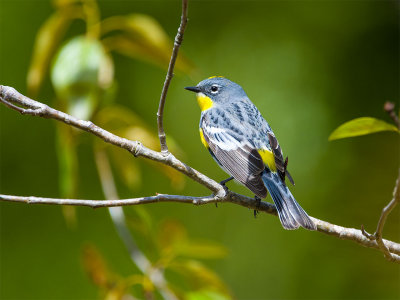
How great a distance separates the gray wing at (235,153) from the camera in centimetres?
222

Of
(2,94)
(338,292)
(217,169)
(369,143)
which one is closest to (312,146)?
(369,143)

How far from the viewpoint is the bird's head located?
2.94m

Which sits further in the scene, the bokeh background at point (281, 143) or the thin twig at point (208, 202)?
the bokeh background at point (281, 143)

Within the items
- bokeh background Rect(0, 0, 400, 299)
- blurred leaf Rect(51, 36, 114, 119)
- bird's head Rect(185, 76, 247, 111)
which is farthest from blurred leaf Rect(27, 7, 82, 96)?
bokeh background Rect(0, 0, 400, 299)

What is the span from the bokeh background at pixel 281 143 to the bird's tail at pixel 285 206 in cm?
145

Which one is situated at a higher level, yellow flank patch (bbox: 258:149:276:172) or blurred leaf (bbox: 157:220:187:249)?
yellow flank patch (bbox: 258:149:276:172)

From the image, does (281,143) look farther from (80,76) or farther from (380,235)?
(380,235)

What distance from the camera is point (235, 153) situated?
95.0 inches

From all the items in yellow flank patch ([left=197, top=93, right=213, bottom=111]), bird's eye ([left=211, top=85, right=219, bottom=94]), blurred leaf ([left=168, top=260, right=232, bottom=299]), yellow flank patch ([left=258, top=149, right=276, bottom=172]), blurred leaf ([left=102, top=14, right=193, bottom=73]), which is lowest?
blurred leaf ([left=168, top=260, right=232, bottom=299])

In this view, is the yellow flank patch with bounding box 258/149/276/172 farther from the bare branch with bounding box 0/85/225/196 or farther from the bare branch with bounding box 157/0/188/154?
the bare branch with bounding box 157/0/188/154

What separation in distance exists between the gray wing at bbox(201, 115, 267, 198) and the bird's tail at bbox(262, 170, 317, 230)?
0.06 meters

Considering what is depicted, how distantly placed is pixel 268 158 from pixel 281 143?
1.54 meters

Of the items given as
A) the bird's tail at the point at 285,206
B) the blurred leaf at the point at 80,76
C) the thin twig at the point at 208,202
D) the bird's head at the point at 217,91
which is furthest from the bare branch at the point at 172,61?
the bird's head at the point at 217,91

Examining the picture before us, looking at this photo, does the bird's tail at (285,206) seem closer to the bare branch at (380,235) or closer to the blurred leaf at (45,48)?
the bare branch at (380,235)
